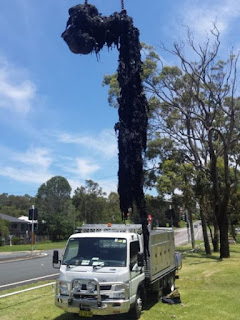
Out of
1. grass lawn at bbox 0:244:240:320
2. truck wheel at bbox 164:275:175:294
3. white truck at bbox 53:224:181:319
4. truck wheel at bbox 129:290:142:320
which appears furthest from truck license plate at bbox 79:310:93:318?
truck wheel at bbox 164:275:175:294

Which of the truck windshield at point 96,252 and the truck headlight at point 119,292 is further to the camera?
the truck windshield at point 96,252

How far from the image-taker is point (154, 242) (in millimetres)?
9414

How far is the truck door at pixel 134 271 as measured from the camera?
25.6ft

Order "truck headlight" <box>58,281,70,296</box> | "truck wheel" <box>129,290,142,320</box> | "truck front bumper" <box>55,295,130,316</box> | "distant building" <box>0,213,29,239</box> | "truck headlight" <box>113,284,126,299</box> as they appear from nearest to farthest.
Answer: "truck front bumper" <box>55,295,130,316</box> → "truck headlight" <box>113,284,126,299</box> → "truck headlight" <box>58,281,70,296</box> → "truck wheel" <box>129,290,142,320</box> → "distant building" <box>0,213,29,239</box>

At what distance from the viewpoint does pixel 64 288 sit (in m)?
7.59

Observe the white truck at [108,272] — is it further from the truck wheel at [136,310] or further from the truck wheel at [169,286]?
the truck wheel at [169,286]

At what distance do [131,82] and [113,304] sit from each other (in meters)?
5.06

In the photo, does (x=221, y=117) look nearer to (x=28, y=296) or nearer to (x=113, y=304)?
(x=28, y=296)

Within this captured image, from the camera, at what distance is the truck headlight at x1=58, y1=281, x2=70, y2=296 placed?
7.52 m

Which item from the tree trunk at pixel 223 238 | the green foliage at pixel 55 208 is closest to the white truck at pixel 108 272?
the tree trunk at pixel 223 238

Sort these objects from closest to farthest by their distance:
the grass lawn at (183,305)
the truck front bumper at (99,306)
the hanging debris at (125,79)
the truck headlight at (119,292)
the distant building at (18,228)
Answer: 1. the truck front bumper at (99,306)
2. the truck headlight at (119,292)
3. the grass lawn at (183,305)
4. the hanging debris at (125,79)
5. the distant building at (18,228)

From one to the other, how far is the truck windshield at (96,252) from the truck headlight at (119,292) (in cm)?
50

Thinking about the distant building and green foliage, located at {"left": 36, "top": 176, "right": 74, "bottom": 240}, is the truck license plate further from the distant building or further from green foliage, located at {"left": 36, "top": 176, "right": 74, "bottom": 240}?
the distant building

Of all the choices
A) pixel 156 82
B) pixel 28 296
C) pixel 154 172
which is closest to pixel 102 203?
pixel 154 172
